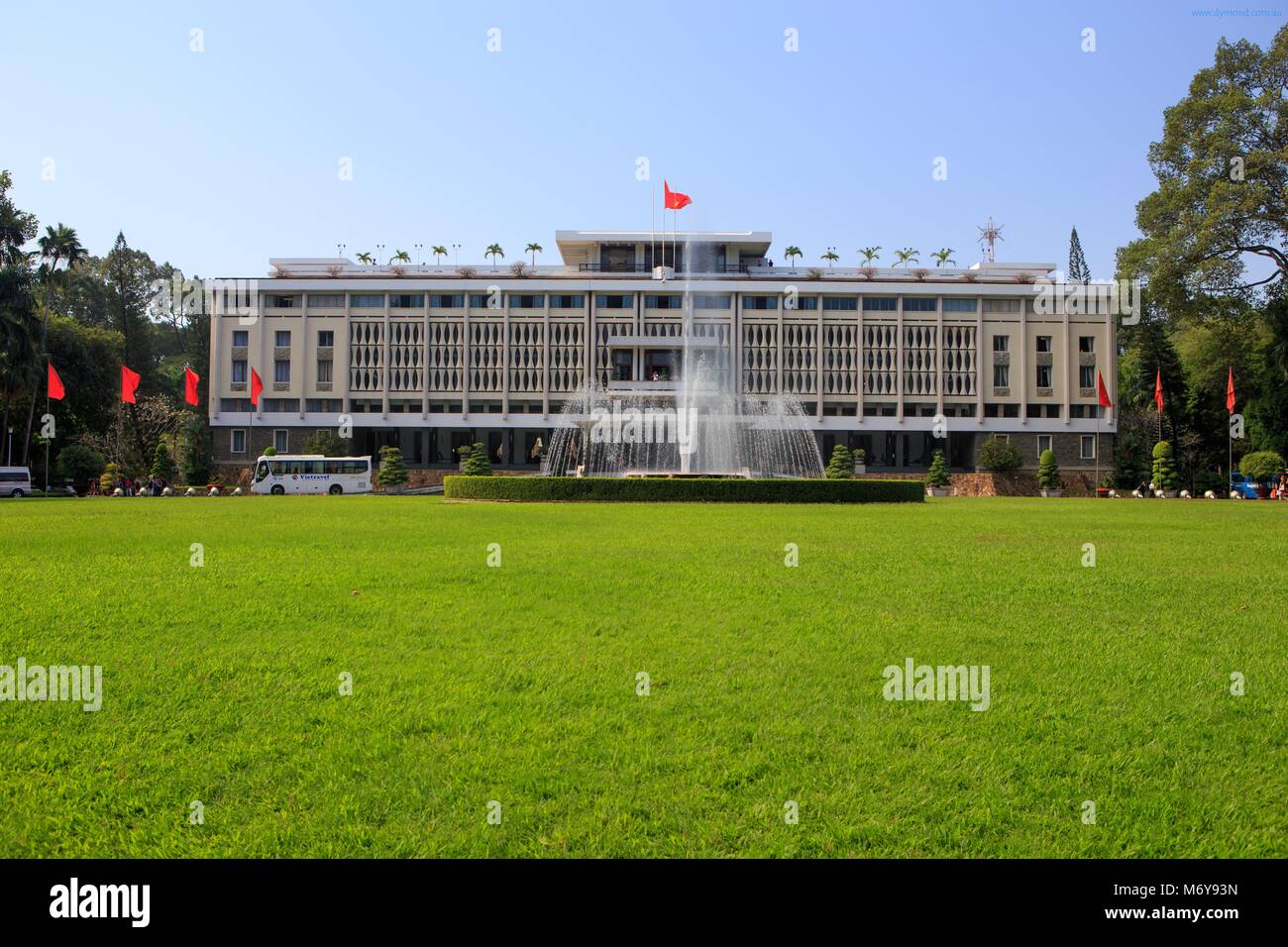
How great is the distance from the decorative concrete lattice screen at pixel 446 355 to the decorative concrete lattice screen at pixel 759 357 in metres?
20.9

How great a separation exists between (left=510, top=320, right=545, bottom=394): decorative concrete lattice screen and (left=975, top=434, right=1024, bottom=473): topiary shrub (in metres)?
31.8

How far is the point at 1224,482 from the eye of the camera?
191 feet

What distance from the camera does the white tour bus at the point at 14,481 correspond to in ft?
162

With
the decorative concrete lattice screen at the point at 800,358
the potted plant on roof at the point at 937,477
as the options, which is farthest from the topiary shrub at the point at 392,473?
the potted plant on roof at the point at 937,477

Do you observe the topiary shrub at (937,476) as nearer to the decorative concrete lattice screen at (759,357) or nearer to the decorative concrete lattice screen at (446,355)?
the decorative concrete lattice screen at (759,357)

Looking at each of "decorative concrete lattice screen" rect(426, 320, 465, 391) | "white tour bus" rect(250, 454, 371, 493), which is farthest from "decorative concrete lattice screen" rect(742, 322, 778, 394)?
"white tour bus" rect(250, 454, 371, 493)

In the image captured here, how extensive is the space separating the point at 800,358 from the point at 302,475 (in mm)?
36001

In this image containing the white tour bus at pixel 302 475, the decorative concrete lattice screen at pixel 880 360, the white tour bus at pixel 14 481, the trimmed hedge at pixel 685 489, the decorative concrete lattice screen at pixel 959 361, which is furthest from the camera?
the decorative concrete lattice screen at pixel 880 360

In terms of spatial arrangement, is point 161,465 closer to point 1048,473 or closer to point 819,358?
point 819,358

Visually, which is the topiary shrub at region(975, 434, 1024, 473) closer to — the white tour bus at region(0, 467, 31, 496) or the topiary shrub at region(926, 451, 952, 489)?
the topiary shrub at region(926, 451, 952, 489)

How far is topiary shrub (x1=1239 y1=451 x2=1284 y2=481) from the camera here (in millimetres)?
53062

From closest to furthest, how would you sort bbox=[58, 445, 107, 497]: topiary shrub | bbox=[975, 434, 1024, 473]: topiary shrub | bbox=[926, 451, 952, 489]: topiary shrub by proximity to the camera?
bbox=[58, 445, 107, 497]: topiary shrub → bbox=[926, 451, 952, 489]: topiary shrub → bbox=[975, 434, 1024, 473]: topiary shrub
